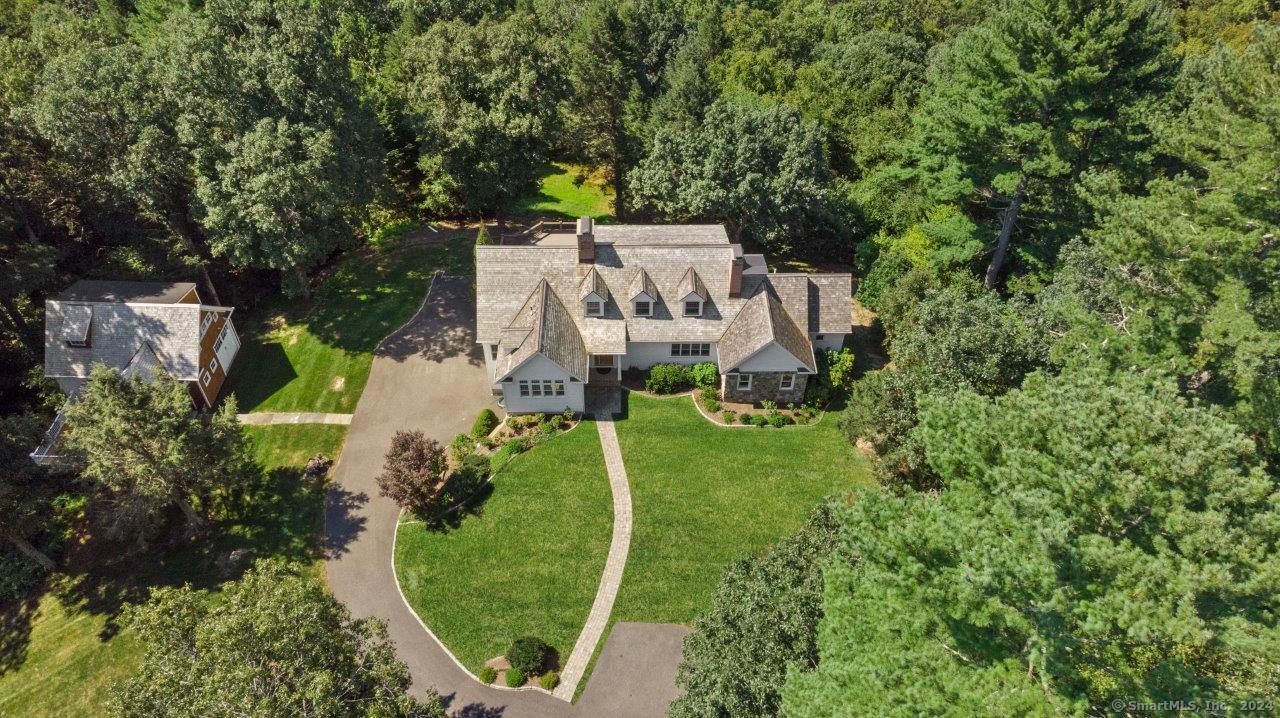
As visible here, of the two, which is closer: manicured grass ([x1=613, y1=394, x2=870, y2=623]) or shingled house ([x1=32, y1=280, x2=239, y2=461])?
manicured grass ([x1=613, y1=394, x2=870, y2=623])

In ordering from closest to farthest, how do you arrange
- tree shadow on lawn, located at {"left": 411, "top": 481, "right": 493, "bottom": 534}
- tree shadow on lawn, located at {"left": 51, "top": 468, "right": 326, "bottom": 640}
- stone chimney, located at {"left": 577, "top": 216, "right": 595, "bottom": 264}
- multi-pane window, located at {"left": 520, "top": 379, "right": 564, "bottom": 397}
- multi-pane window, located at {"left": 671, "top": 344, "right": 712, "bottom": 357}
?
1. tree shadow on lawn, located at {"left": 51, "top": 468, "right": 326, "bottom": 640}
2. tree shadow on lawn, located at {"left": 411, "top": 481, "right": 493, "bottom": 534}
3. multi-pane window, located at {"left": 520, "top": 379, "right": 564, "bottom": 397}
4. stone chimney, located at {"left": 577, "top": 216, "right": 595, "bottom": 264}
5. multi-pane window, located at {"left": 671, "top": 344, "right": 712, "bottom": 357}

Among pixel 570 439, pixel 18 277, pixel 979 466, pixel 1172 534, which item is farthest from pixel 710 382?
pixel 18 277

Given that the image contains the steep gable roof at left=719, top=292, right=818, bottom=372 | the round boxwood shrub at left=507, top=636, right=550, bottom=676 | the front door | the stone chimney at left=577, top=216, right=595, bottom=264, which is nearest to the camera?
the round boxwood shrub at left=507, top=636, right=550, bottom=676

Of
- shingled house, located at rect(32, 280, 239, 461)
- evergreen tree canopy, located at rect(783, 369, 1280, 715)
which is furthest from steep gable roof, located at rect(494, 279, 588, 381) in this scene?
evergreen tree canopy, located at rect(783, 369, 1280, 715)

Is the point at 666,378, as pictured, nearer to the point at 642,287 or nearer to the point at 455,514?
the point at 642,287

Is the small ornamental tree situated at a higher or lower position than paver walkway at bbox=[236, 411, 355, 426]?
higher

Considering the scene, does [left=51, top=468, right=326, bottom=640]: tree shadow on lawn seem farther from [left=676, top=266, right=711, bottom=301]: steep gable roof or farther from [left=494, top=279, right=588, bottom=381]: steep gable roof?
[left=676, top=266, right=711, bottom=301]: steep gable roof

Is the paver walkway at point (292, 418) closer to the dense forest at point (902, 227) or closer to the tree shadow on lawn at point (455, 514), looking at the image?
the tree shadow on lawn at point (455, 514)
